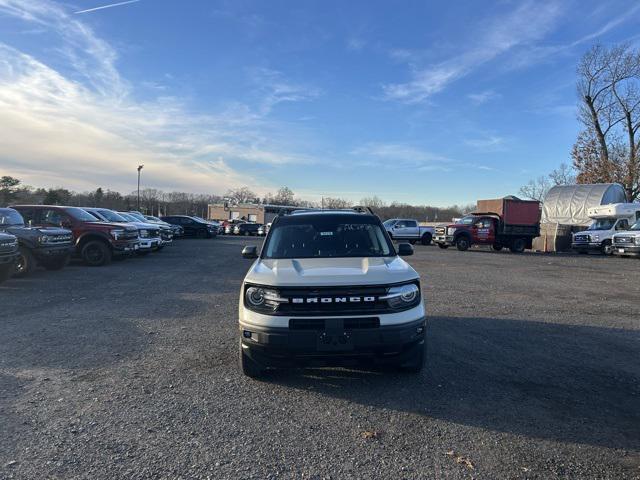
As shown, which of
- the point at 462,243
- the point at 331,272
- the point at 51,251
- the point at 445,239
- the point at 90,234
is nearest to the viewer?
the point at 331,272

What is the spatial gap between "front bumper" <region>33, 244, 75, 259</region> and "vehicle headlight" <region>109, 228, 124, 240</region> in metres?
1.70

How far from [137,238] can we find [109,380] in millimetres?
11518

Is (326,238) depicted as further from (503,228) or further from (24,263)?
(503,228)

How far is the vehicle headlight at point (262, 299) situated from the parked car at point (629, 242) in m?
22.1

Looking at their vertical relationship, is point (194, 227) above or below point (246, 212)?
below

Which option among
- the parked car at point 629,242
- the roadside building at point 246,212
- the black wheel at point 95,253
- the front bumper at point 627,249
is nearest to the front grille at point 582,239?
the parked car at point 629,242

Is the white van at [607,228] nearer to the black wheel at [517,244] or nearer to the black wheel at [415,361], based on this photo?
A: the black wheel at [517,244]

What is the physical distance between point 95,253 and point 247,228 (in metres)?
33.0

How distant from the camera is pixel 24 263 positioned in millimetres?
11312

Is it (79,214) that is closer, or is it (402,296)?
(402,296)

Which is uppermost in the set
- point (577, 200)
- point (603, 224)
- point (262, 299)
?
point (577, 200)

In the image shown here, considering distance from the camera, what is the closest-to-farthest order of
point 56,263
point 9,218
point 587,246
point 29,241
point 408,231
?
1. point 29,241
2. point 9,218
3. point 56,263
4. point 587,246
5. point 408,231

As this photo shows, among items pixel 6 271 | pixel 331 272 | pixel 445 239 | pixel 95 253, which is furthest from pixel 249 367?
pixel 445 239

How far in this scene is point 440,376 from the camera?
182 inches
